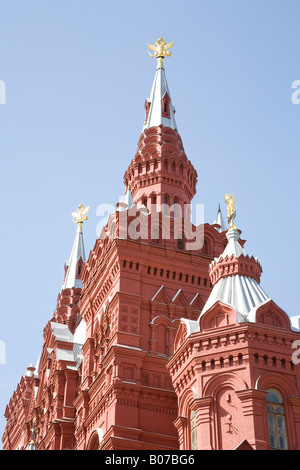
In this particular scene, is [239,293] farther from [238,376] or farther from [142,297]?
[142,297]

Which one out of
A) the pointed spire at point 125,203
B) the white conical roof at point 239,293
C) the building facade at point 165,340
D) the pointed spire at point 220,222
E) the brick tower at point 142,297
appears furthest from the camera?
the pointed spire at point 220,222

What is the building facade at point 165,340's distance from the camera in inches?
1049

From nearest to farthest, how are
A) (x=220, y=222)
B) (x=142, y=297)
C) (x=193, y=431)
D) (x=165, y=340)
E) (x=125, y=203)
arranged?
(x=193, y=431) → (x=165, y=340) → (x=142, y=297) → (x=125, y=203) → (x=220, y=222)

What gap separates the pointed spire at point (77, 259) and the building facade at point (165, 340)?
6636 mm

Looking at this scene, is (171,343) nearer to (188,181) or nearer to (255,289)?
(255,289)

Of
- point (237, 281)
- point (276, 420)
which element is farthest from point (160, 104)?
point (276, 420)

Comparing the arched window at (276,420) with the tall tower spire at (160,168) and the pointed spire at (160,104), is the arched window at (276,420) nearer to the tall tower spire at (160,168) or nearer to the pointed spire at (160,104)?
the tall tower spire at (160,168)

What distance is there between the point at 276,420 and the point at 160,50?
27646mm

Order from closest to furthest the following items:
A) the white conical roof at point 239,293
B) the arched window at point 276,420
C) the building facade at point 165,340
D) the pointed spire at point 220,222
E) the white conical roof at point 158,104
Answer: the arched window at point 276,420 → the building facade at point 165,340 → the white conical roof at point 239,293 → the pointed spire at point 220,222 → the white conical roof at point 158,104

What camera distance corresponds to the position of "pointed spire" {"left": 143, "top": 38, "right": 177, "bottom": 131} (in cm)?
4378

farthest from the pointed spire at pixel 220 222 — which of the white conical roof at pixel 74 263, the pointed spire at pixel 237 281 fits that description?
the white conical roof at pixel 74 263

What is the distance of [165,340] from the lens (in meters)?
34.3

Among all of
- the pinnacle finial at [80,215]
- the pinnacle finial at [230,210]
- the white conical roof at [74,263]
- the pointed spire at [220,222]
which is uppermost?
the pinnacle finial at [80,215]
